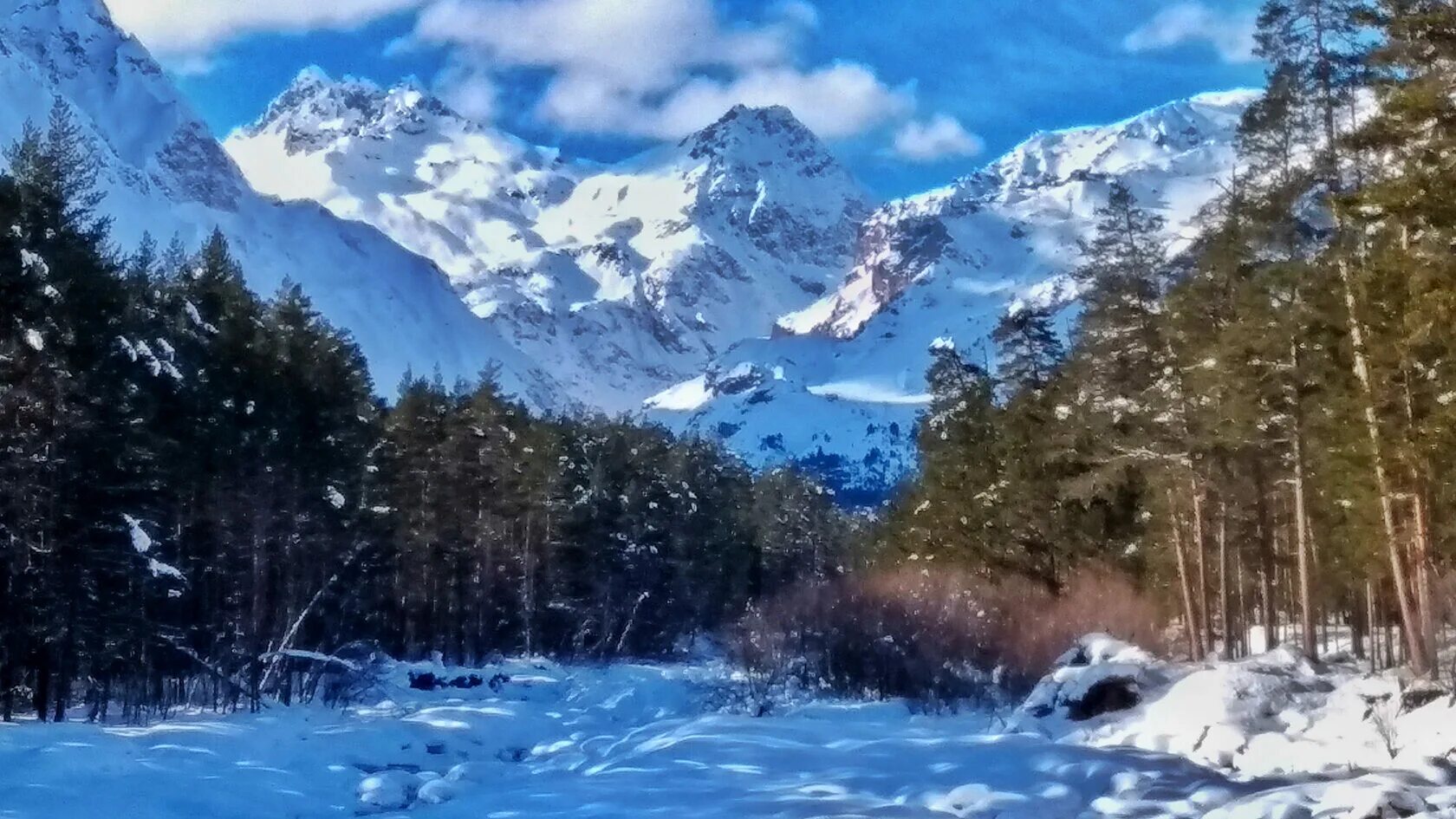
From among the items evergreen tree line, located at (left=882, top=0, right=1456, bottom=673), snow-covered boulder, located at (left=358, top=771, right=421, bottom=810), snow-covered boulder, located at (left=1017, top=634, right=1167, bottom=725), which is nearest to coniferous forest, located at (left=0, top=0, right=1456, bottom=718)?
A: evergreen tree line, located at (left=882, top=0, right=1456, bottom=673)

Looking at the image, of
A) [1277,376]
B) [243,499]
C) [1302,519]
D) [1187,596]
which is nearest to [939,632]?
[1187,596]

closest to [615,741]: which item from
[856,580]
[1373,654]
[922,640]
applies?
[922,640]

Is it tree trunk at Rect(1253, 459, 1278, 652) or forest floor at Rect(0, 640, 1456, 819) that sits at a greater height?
tree trunk at Rect(1253, 459, 1278, 652)

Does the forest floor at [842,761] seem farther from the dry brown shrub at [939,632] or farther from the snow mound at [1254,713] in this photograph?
the dry brown shrub at [939,632]

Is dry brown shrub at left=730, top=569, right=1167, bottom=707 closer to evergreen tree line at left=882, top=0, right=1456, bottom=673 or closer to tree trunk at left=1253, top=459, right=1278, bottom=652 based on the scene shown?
evergreen tree line at left=882, top=0, right=1456, bottom=673

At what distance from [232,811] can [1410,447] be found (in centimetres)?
1966

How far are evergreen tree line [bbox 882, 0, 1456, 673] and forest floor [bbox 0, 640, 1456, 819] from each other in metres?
4.28

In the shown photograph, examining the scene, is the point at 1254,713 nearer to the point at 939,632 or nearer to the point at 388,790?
the point at 388,790

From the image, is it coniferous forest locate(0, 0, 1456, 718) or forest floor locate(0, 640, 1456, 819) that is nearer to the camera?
forest floor locate(0, 640, 1456, 819)

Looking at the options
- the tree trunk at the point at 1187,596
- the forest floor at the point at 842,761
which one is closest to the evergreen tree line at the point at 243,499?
the forest floor at the point at 842,761

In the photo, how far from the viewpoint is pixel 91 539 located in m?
27.2

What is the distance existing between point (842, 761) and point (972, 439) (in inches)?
988

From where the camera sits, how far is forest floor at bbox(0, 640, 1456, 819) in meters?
16.2

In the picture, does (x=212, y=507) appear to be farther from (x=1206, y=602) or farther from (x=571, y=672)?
(x=1206, y=602)
